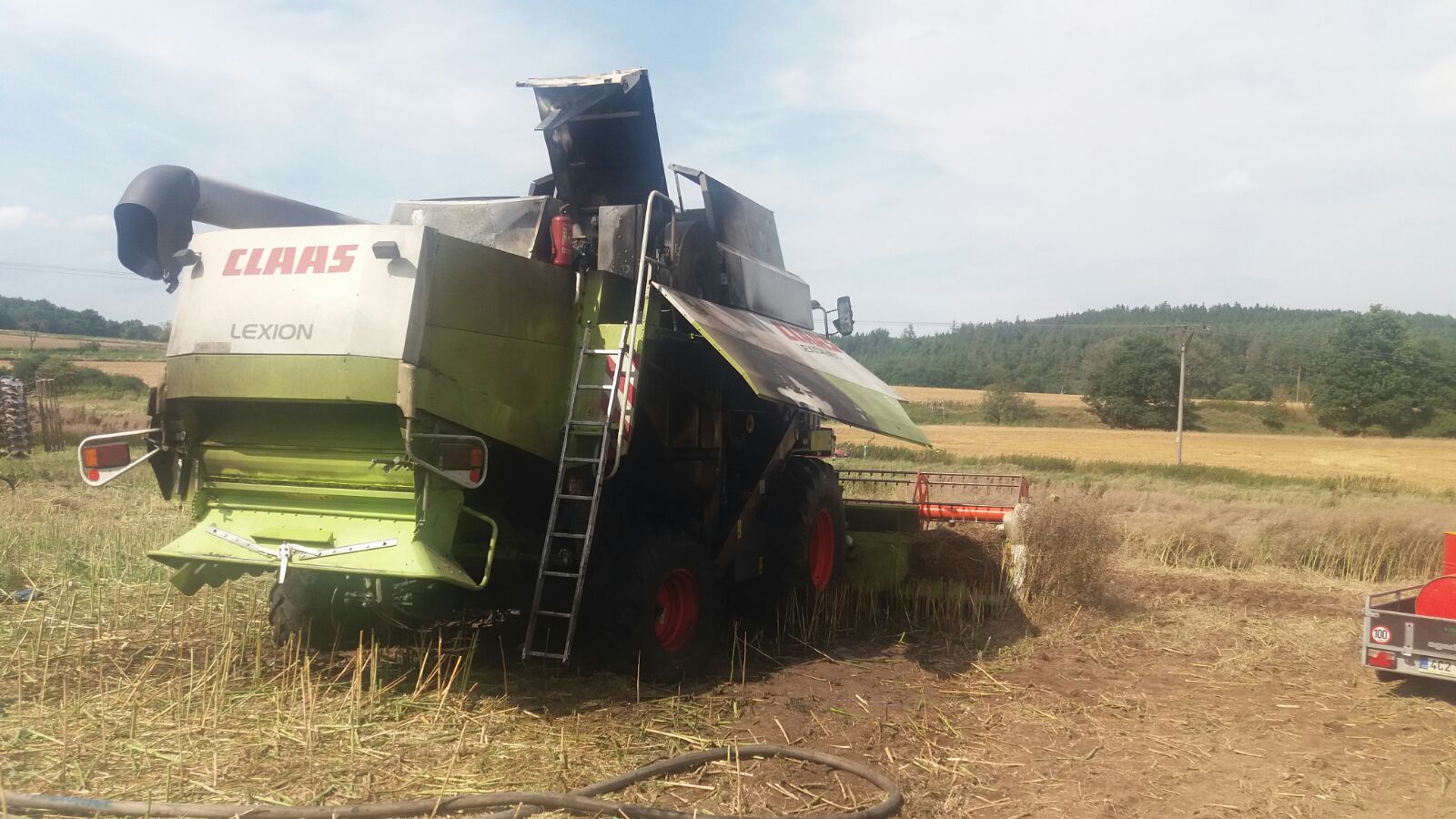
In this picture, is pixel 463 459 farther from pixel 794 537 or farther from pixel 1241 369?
pixel 1241 369

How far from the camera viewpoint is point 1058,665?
6793mm

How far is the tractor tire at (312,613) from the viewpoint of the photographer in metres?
5.76

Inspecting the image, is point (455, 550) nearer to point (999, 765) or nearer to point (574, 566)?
point (574, 566)

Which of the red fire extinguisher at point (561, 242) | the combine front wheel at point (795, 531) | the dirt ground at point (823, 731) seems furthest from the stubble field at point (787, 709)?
the red fire extinguisher at point (561, 242)

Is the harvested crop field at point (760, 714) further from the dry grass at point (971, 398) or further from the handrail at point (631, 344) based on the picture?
the dry grass at point (971, 398)

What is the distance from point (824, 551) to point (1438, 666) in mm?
4228

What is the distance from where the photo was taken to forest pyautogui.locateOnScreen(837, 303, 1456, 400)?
67.5 meters

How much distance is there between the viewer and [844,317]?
920cm

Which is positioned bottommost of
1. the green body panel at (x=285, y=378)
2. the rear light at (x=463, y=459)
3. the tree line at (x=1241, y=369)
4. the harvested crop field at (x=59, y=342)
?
the rear light at (x=463, y=459)

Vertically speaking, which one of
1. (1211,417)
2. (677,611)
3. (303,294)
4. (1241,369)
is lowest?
(677,611)

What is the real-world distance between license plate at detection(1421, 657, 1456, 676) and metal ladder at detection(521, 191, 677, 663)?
4.99 metres

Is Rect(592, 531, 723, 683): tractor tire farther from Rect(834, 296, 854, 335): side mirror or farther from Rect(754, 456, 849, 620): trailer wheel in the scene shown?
Rect(834, 296, 854, 335): side mirror

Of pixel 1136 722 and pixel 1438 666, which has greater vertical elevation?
pixel 1438 666

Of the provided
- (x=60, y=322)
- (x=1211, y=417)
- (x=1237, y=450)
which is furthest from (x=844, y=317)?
(x=60, y=322)
